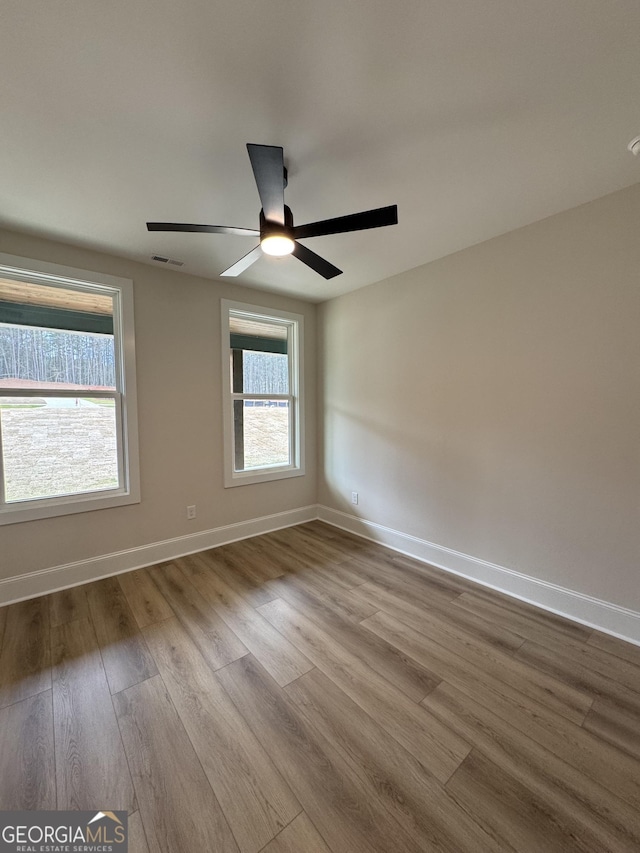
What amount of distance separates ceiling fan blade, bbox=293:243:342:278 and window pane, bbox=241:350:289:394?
1.74 metres

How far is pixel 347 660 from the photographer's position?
1.78 meters

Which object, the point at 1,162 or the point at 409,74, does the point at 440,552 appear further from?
the point at 1,162

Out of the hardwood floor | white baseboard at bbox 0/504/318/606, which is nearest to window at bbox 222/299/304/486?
white baseboard at bbox 0/504/318/606

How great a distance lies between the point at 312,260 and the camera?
1.87 metres

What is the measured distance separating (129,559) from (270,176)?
2.98 m

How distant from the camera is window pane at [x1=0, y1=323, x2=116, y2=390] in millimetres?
2322

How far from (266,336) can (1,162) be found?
7.58ft

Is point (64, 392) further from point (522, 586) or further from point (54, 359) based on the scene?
point (522, 586)

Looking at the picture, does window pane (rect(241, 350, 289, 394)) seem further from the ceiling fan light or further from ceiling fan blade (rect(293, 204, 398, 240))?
ceiling fan blade (rect(293, 204, 398, 240))

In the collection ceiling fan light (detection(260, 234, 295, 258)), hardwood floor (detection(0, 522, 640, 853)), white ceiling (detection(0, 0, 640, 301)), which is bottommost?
hardwood floor (detection(0, 522, 640, 853))

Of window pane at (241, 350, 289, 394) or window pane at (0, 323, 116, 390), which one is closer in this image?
window pane at (0, 323, 116, 390)

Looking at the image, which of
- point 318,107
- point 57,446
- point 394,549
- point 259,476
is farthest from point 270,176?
point 394,549

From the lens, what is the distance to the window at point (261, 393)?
336cm

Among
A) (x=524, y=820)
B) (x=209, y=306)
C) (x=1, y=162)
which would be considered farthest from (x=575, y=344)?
(x=1, y=162)
